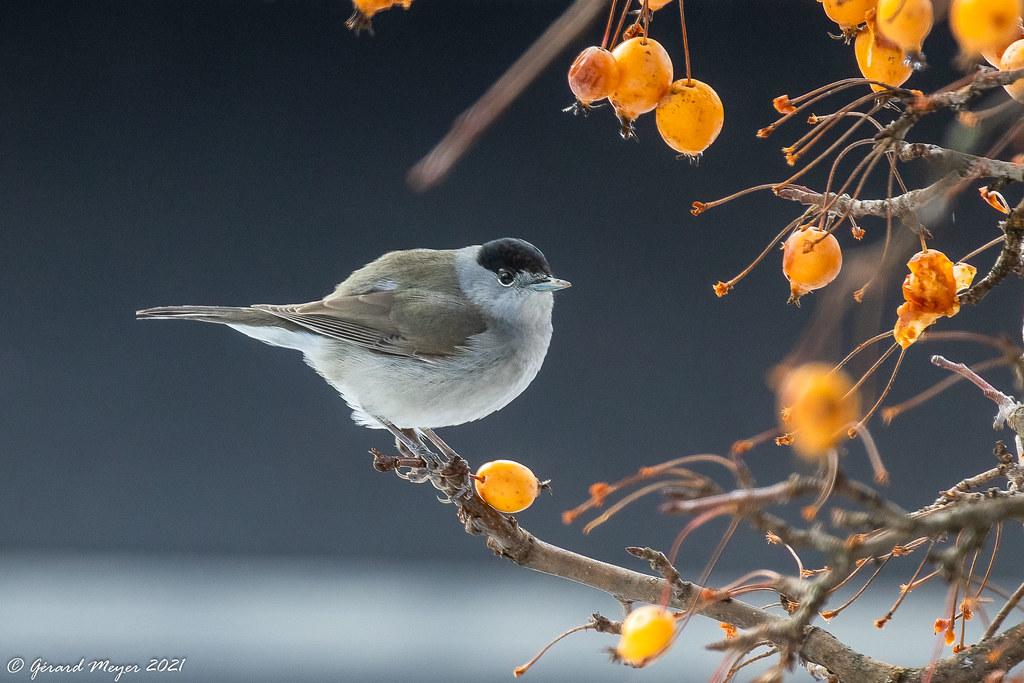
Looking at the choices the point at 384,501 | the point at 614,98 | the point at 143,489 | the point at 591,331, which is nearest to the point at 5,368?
the point at 143,489

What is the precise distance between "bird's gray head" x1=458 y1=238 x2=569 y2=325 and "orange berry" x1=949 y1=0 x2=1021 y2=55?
3.17ft

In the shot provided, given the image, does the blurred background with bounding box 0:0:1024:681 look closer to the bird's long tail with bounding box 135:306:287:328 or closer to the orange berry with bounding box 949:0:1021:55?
the bird's long tail with bounding box 135:306:287:328

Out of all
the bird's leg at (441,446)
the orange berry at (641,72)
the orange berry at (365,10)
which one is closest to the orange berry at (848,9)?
the orange berry at (641,72)

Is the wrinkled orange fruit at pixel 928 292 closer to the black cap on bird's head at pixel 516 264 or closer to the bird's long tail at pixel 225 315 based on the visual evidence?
the black cap on bird's head at pixel 516 264

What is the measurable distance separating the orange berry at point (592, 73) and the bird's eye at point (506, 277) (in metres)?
0.81

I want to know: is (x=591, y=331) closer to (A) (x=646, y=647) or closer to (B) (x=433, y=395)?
(B) (x=433, y=395)

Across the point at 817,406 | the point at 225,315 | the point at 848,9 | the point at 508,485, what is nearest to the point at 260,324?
the point at 225,315

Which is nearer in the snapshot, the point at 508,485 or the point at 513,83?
the point at 513,83

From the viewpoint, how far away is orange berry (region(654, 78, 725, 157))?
66 centimetres

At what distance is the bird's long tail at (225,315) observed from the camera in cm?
133

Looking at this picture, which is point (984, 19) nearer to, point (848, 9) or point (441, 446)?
point (848, 9)

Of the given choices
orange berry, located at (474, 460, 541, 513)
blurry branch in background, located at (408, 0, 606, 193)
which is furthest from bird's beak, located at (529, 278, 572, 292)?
blurry branch in background, located at (408, 0, 606, 193)

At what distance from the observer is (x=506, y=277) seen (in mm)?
1451

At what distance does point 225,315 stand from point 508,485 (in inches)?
25.5
